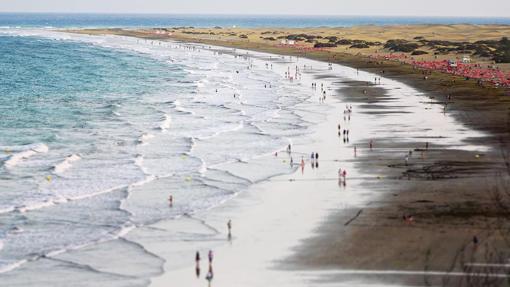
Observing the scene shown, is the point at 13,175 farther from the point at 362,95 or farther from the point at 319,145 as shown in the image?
the point at 362,95

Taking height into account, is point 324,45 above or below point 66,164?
above

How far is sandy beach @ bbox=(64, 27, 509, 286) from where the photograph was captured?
30.5 metres

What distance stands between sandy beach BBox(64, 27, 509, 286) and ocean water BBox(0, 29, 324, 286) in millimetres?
3241

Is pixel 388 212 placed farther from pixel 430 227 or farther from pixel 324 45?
pixel 324 45

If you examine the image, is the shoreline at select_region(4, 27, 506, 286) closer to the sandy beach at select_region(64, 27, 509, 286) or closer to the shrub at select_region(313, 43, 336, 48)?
the sandy beach at select_region(64, 27, 509, 286)

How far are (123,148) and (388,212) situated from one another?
23.7 m

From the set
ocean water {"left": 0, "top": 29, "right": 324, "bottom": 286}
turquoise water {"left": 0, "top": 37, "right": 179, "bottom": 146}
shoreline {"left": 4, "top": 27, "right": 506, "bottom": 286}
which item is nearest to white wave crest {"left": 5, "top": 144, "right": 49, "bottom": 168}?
ocean water {"left": 0, "top": 29, "right": 324, "bottom": 286}

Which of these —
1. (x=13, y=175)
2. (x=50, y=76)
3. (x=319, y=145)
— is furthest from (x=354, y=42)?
(x=13, y=175)

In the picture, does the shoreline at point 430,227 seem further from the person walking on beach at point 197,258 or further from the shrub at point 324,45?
the shrub at point 324,45

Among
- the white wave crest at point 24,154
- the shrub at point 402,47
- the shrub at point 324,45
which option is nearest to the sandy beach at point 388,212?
the white wave crest at point 24,154

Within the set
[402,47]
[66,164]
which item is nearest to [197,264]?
[66,164]

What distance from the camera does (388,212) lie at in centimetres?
3838

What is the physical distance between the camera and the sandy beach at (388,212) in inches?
1199

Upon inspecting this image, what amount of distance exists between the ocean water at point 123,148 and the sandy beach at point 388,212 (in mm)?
3241
